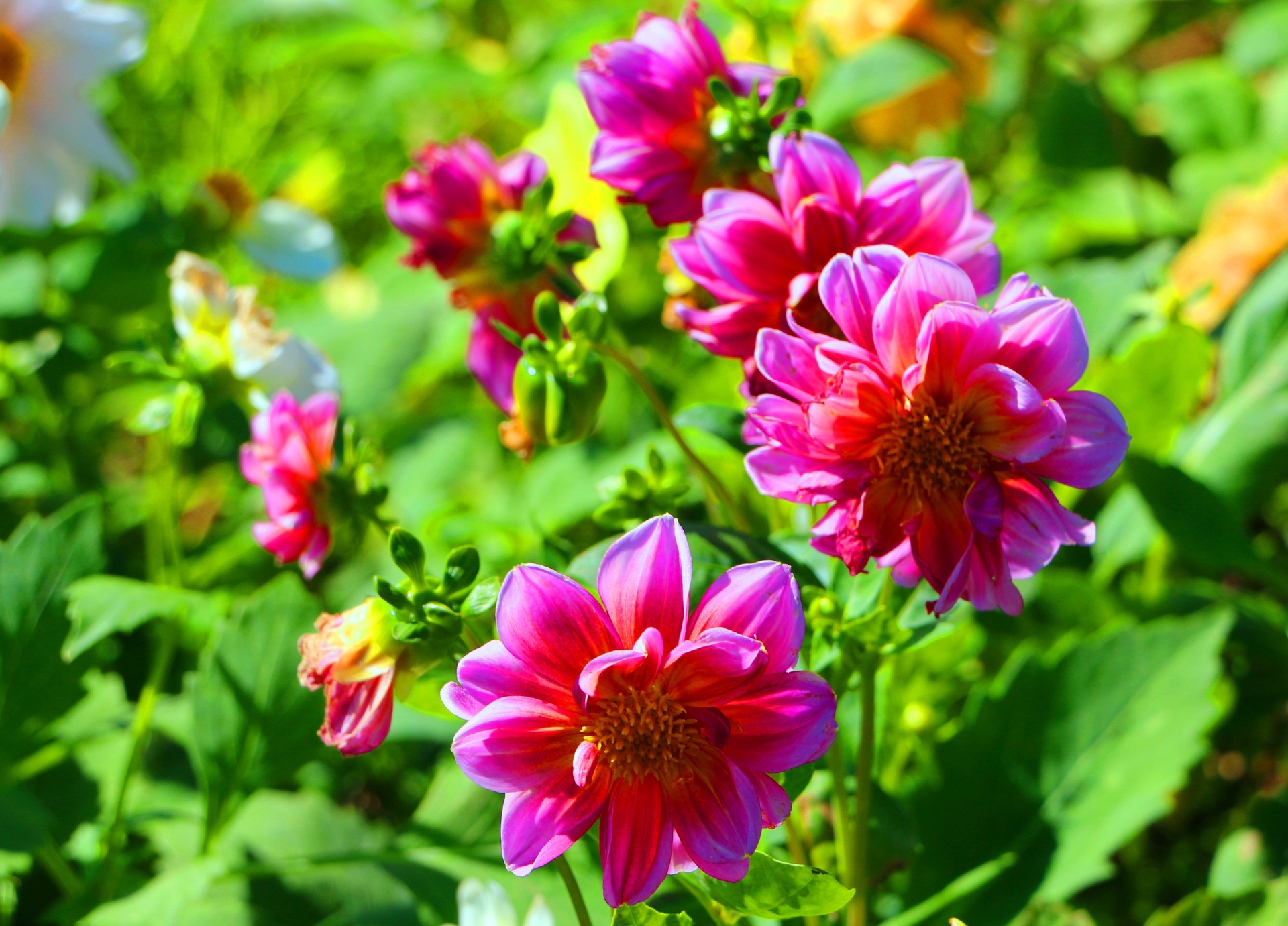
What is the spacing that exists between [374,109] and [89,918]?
1.02 meters

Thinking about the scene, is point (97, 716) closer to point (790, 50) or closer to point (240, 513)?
point (240, 513)

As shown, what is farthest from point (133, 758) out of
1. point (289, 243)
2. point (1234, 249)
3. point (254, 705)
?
point (1234, 249)

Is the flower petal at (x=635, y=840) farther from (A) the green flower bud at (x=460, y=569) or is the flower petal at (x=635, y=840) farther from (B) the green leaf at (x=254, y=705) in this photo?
(B) the green leaf at (x=254, y=705)

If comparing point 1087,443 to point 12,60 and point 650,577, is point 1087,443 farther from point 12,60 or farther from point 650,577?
point 12,60

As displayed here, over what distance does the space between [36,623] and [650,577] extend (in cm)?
42

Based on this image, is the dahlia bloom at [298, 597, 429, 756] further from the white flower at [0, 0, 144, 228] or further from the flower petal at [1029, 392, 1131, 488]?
the white flower at [0, 0, 144, 228]

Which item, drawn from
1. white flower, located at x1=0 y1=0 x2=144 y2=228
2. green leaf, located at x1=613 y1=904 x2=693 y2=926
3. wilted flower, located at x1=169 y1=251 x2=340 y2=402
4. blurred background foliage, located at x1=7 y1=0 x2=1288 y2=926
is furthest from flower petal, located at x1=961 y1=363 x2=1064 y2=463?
white flower, located at x1=0 y1=0 x2=144 y2=228

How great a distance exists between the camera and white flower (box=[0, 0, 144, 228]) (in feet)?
2.65

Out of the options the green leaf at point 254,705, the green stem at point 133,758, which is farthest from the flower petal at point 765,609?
the green stem at point 133,758

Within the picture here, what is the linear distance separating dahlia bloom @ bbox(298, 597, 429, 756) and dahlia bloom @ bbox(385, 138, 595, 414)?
0.60 feet

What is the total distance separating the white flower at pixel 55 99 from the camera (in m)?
0.81

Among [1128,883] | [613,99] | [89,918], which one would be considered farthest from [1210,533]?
[89,918]

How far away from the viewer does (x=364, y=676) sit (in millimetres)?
432

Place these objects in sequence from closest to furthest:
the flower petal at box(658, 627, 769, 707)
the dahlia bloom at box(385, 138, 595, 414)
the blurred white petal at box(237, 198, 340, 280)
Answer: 1. the flower petal at box(658, 627, 769, 707)
2. the dahlia bloom at box(385, 138, 595, 414)
3. the blurred white petal at box(237, 198, 340, 280)
